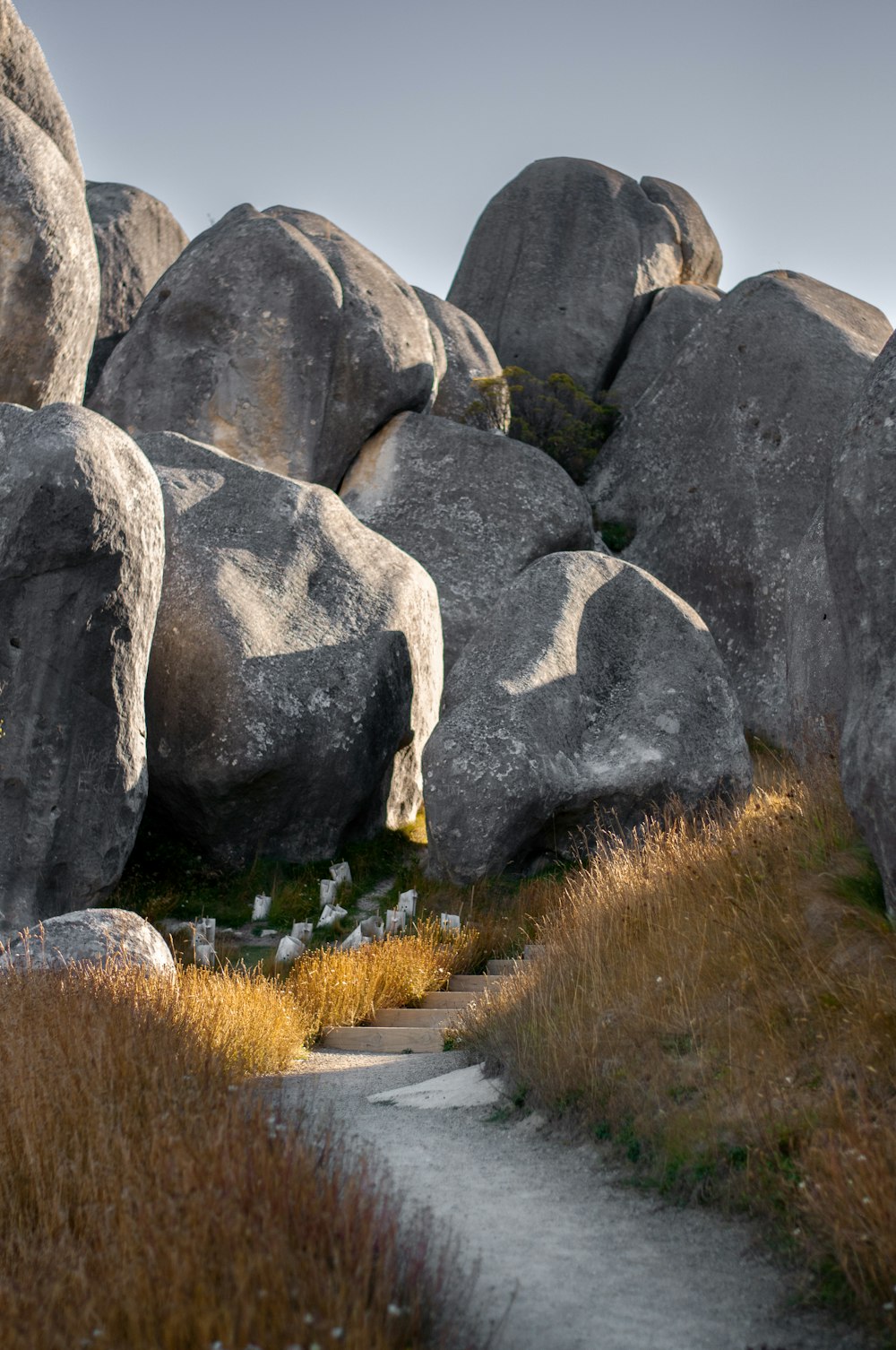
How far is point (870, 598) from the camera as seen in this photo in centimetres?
618

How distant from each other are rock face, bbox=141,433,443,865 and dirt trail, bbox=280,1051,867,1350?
7.28m

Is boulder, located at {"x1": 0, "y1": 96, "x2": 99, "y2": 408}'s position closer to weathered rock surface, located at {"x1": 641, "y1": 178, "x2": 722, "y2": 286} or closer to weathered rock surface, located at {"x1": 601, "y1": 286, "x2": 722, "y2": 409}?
weathered rock surface, located at {"x1": 601, "y1": 286, "x2": 722, "y2": 409}

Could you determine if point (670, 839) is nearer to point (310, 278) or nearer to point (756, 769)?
point (756, 769)

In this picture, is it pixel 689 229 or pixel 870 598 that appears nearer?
pixel 870 598

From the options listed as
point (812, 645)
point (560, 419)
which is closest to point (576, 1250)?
point (812, 645)

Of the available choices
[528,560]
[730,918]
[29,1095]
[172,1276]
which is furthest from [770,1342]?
[528,560]

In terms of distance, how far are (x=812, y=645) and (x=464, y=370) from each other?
457 inches

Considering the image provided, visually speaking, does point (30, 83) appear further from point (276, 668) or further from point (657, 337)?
point (657, 337)

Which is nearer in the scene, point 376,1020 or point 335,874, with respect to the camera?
point 376,1020

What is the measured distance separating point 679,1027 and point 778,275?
19070 mm

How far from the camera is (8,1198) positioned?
5043 mm

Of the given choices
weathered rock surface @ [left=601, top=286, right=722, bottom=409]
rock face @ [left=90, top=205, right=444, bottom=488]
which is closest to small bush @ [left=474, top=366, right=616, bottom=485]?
weathered rock surface @ [left=601, top=286, right=722, bottom=409]

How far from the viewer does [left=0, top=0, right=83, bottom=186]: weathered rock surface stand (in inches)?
635

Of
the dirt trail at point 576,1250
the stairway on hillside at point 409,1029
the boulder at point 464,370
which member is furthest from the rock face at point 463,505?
the dirt trail at point 576,1250
